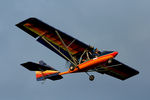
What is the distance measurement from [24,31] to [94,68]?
6159mm

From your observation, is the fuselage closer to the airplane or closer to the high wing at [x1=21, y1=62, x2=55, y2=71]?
the airplane

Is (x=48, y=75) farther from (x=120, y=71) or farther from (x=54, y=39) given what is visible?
(x=120, y=71)

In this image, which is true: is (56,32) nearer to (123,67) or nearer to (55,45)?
(55,45)

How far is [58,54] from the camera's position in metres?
33.0

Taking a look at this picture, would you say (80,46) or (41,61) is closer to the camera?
(80,46)

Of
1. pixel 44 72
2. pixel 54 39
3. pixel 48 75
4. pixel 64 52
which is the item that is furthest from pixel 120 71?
pixel 54 39

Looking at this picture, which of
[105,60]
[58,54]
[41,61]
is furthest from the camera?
[41,61]

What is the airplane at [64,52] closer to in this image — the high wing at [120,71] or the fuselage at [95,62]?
the fuselage at [95,62]

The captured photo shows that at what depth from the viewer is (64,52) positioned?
108 ft

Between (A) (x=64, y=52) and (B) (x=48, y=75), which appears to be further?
(B) (x=48, y=75)

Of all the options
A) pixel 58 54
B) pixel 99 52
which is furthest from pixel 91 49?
pixel 58 54

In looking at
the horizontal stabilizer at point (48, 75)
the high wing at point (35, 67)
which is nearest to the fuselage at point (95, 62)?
the horizontal stabilizer at point (48, 75)

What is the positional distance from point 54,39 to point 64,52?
140 centimetres

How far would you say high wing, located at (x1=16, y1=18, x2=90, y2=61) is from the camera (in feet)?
102
